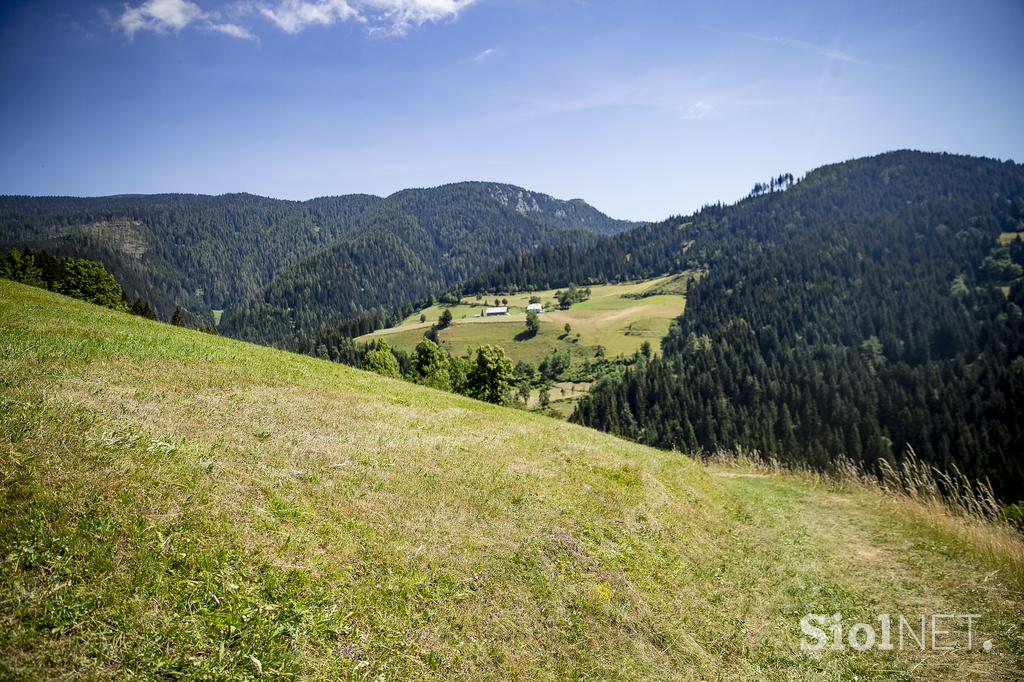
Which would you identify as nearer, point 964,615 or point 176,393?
point 964,615

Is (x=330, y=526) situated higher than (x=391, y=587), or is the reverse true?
(x=330, y=526)

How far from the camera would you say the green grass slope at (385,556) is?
6473 millimetres

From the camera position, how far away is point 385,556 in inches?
358

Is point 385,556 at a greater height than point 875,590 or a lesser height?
greater

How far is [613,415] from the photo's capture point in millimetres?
149000

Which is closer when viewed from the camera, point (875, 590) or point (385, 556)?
point (385, 556)

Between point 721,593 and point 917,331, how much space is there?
225m

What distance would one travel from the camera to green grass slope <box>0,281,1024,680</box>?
6.47m

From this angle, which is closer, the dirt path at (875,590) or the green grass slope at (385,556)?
the green grass slope at (385,556)

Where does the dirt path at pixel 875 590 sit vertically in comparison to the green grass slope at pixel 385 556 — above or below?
below

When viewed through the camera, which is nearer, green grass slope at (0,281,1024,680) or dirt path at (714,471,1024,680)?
green grass slope at (0,281,1024,680)

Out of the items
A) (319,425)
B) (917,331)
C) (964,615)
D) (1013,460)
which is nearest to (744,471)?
(964,615)

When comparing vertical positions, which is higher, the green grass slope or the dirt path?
the green grass slope

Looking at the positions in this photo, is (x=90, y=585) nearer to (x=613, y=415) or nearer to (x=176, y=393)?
(x=176, y=393)
